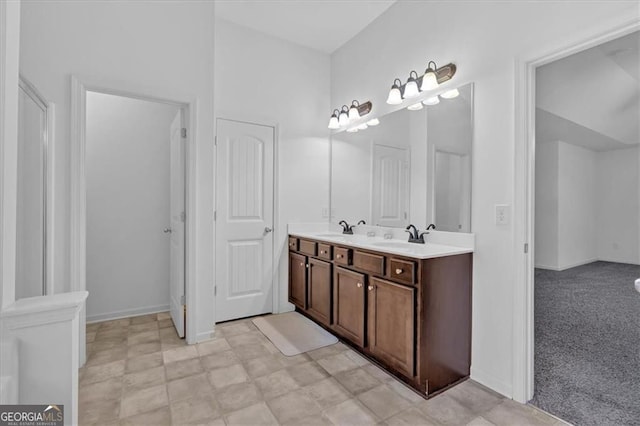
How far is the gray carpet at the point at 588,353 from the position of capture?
5.67ft

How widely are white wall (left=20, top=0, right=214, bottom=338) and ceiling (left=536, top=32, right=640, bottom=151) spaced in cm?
291

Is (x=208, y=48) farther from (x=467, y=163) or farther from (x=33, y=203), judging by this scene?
(x=467, y=163)

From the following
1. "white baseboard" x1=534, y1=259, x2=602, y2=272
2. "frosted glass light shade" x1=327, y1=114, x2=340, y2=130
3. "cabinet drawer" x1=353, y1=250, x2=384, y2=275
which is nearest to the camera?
"cabinet drawer" x1=353, y1=250, x2=384, y2=275

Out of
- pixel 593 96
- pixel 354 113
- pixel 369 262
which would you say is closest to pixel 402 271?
pixel 369 262

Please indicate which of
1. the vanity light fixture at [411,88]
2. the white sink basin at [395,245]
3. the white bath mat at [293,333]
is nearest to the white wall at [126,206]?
the white bath mat at [293,333]

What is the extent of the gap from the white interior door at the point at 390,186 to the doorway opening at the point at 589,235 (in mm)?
1337

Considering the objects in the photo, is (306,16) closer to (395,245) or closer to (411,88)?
(411,88)

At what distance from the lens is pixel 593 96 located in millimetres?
3809

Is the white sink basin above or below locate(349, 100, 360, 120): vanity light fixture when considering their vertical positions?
below

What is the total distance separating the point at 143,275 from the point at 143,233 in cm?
43

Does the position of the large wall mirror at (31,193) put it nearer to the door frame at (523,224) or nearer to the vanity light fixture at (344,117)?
the vanity light fixture at (344,117)

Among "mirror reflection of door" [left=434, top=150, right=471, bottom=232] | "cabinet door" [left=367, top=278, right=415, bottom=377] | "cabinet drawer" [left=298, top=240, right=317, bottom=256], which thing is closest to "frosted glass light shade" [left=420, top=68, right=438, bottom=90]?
"mirror reflection of door" [left=434, top=150, right=471, bottom=232]

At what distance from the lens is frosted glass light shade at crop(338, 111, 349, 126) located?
325cm

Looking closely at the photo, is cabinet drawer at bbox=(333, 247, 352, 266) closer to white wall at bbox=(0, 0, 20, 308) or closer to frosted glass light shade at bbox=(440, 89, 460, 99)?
frosted glass light shade at bbox=(440, 89, 460, 99)
